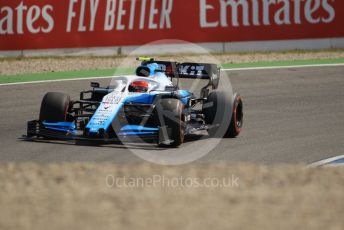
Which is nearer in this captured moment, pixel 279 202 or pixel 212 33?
pixel 279 202

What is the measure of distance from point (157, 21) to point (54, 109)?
872 centimetres

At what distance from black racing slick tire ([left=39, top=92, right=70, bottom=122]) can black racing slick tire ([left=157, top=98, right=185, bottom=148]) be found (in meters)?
1.47

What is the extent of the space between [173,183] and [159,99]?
318 centimetres

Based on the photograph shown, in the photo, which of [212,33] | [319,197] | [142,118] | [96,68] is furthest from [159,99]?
[212,33]

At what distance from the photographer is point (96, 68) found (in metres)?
19.2

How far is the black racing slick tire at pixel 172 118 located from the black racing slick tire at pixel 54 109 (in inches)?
57.8

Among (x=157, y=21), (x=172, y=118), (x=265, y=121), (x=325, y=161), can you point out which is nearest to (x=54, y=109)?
(x=172, y=118)

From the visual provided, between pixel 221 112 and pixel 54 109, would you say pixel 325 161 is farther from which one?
pixel 54 109

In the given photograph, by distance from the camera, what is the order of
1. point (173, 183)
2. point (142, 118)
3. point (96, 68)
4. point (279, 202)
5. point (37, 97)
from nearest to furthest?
point (279, 202)
point (173, 183)
point (142, 118)
point (37, 97)
point (96, 68)

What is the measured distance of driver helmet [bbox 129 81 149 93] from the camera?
11789mm

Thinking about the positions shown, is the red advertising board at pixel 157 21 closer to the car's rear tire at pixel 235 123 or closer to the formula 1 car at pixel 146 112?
the formula 1 car at pixel 146 112

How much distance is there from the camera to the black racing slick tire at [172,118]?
11039 millimetres

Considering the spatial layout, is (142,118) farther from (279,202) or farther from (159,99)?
(279,202)

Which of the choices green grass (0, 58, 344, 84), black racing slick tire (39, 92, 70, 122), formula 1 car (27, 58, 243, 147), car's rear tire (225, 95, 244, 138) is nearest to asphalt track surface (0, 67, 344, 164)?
car's rear tire (225, 95, 244, 138)
